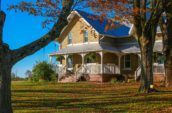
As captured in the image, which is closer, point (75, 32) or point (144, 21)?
point (144, 21)

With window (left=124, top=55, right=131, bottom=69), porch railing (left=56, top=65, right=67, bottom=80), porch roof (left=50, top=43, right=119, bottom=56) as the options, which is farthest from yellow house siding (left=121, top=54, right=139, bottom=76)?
porch railing (left=56, top=65, right=67, bottom=80)

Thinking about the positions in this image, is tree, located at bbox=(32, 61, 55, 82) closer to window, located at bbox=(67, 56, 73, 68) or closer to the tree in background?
the tree in background

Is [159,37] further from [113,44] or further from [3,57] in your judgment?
[3,57]

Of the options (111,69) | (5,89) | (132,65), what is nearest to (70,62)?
(111,69)

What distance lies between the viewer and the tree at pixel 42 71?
46.2 metres

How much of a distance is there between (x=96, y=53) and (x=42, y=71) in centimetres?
616

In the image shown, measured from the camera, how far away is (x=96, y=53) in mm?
45906

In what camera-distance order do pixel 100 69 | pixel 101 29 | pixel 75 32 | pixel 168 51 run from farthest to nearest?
1. pixel 75 32
2. pixel 101 29
3. pixel 100 69
4. pixel 168 51

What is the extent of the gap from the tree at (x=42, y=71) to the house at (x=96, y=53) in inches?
48.1

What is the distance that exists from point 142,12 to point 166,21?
19.4ft

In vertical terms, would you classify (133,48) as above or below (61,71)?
above

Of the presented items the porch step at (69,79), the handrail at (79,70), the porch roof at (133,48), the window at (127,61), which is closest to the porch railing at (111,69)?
the window at (127,61)

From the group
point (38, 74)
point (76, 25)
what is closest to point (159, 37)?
point (76, 25)

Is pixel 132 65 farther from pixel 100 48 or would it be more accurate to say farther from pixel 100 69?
pixel 100 48
